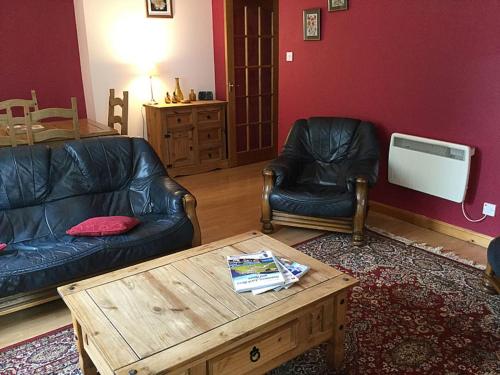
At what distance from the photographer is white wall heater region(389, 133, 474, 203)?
330 centimetres

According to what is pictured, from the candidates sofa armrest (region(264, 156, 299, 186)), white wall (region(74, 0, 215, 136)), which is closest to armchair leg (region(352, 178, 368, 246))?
sofa armrest (region(264, 156, 299, 186))

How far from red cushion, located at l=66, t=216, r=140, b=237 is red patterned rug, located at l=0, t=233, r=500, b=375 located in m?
0.53

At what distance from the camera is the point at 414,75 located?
141 inches

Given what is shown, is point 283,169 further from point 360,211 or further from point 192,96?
point 192,96

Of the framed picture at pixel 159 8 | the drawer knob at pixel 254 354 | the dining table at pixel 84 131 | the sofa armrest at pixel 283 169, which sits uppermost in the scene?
the framed picture at pixel 159 8

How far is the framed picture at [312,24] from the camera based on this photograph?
13.7 feet

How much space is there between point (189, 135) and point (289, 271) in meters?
3.44

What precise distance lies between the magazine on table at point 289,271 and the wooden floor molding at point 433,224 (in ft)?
6.29

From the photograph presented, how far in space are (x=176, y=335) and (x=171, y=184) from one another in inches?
61.9

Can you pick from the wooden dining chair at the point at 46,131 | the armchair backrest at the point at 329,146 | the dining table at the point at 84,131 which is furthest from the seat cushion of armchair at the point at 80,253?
the armchair backrest at the point at 329,146

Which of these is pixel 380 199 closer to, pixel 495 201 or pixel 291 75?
pixel 495 201

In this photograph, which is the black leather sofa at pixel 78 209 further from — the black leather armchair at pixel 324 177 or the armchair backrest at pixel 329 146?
the armchair backrest at pixel 329 146

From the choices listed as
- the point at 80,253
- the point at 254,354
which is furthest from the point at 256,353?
the point at 80,253

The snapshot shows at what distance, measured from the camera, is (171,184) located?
310 cm
